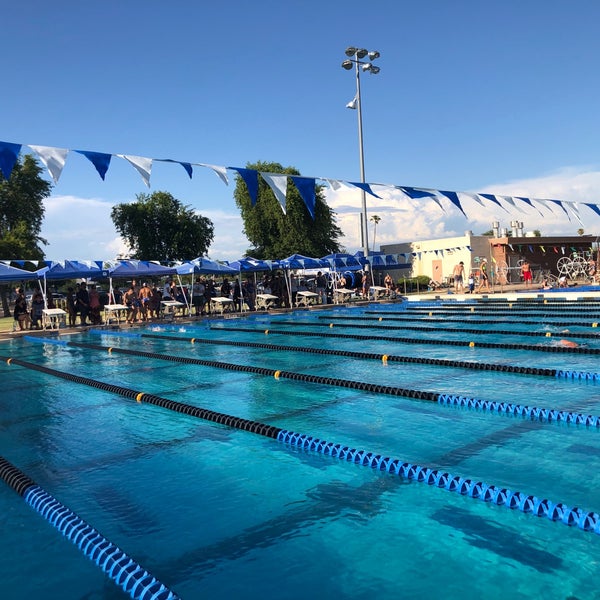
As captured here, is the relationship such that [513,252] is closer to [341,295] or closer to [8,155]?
[341,295]

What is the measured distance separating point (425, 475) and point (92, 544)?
2157mm

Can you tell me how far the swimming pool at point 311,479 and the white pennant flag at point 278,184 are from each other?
332 centimetres

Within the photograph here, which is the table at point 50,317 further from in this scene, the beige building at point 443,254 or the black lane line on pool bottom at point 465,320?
the beige building at point 443,254

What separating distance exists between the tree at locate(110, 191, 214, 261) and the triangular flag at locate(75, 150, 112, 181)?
1218 inches

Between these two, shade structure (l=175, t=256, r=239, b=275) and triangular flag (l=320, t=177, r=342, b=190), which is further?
shade structure (l=175, t=256, r=239, b=275)

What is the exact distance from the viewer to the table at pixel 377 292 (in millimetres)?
22703

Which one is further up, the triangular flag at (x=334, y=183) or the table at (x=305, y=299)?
the triangular flag at (x=334, y=183)

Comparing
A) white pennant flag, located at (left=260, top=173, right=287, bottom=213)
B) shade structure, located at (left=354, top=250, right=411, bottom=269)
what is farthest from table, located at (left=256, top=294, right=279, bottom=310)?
white pennant flag, located at (left=260, top=173, right=287, bottom=213)

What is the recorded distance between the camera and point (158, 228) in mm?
40062

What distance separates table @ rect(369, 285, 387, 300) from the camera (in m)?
22.7

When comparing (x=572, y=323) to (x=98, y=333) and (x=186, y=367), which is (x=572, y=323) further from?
(x=98, y=333)

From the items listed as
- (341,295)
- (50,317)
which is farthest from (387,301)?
(50,317)

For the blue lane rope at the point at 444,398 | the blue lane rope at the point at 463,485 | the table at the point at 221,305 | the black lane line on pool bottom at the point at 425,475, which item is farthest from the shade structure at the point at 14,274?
the blue lane rope at the point at 463,485

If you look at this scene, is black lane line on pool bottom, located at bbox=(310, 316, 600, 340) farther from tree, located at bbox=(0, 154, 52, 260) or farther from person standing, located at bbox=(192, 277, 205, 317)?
tree, located at bbox=(0, 154, 52, 260)
